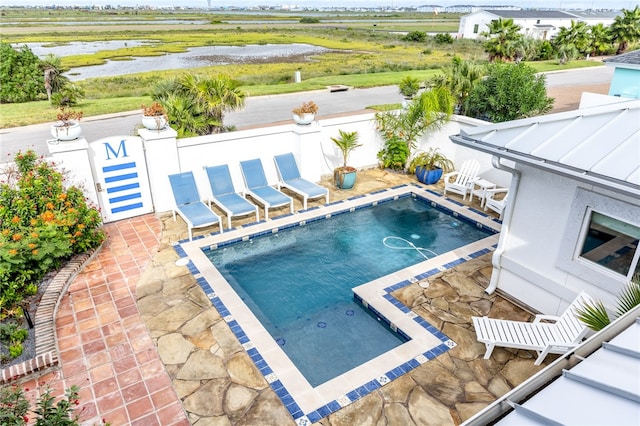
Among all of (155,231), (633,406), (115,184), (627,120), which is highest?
(627,120)

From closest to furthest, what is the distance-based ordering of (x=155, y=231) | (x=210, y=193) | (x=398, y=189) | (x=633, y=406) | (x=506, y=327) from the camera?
(x=633, y=406) → (x=506, y=327) → (x=155, y=231) → (x=210, y=193) → (x=398, y=189)

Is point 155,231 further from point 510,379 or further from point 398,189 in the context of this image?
point 510,379

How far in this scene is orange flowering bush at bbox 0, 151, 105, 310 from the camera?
7.34 m

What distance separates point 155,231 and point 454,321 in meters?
7.25

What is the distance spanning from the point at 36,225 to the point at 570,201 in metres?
9.42

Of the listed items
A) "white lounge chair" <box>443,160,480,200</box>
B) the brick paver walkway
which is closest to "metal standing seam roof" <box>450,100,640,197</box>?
"white lounge chair" <box>443,160,480,200</box>

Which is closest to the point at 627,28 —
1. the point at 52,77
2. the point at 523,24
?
the point at 523,24

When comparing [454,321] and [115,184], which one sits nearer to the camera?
[454,321]

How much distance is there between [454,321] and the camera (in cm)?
741

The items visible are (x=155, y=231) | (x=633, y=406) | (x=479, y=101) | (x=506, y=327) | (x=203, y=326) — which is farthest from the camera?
(x=479, y=101)

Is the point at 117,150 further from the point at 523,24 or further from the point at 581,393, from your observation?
the point at 523,24

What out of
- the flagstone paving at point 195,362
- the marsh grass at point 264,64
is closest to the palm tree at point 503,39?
the marsh grass at point 264,64

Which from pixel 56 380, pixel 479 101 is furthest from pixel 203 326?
pixel 479 101

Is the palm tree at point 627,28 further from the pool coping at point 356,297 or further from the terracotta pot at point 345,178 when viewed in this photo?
the pool coping at point 356,297
